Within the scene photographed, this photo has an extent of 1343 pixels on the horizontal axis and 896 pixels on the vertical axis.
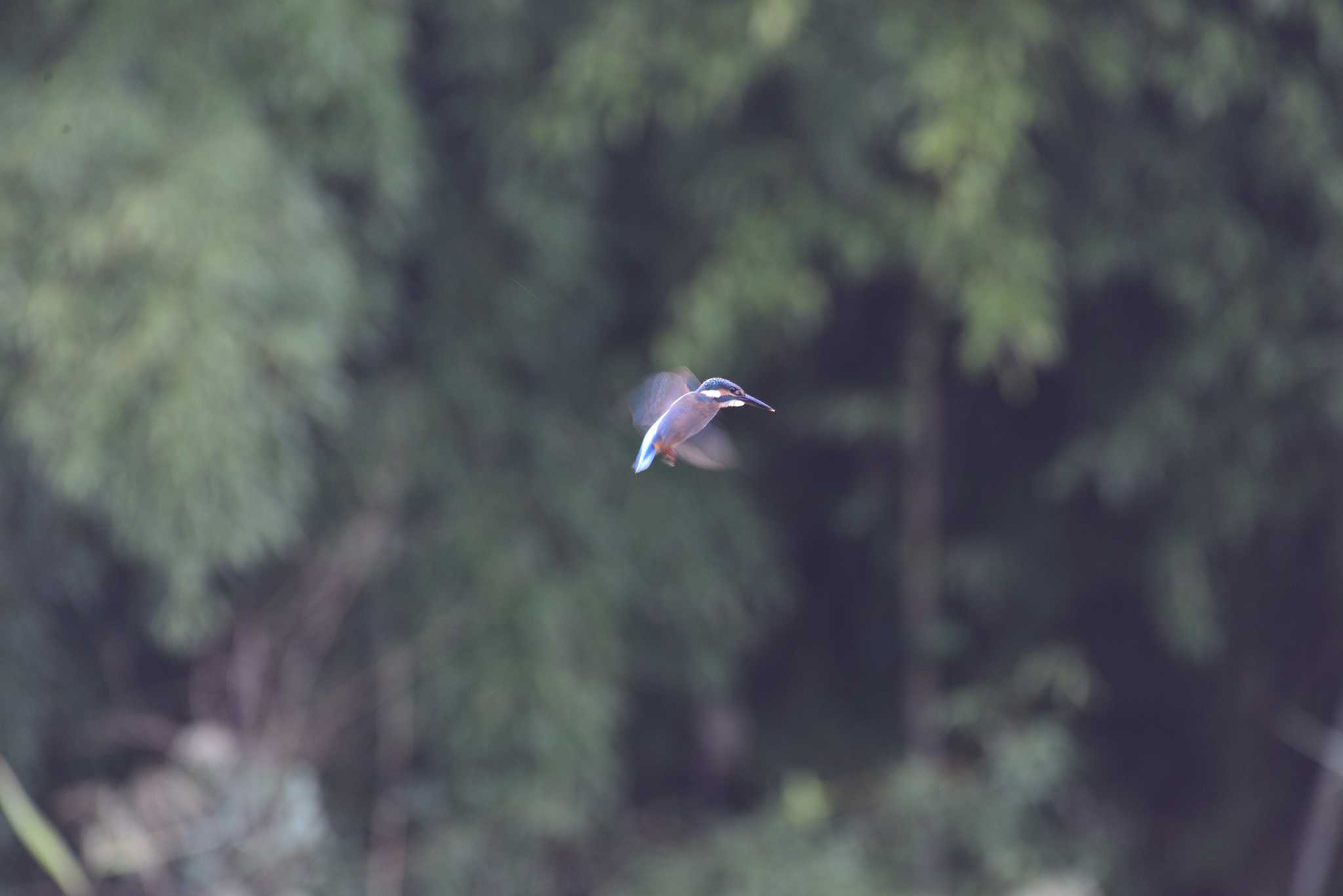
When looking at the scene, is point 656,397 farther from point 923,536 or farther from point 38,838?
point 923,536

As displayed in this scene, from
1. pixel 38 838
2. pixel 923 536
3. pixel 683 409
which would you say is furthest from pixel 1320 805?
pixel 683 409

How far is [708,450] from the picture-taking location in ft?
3.68

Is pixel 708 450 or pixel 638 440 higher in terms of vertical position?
pixel 638 440

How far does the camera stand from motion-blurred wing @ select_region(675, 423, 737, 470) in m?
1.11

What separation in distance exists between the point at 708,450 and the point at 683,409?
0.32 ft

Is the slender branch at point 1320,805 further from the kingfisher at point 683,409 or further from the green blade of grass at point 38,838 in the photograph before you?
the kingfisher at point 683,409

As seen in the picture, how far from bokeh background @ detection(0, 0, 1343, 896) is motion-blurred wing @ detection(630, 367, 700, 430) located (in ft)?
5.38

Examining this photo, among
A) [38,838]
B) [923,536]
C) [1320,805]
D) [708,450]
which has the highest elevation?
[923,536]

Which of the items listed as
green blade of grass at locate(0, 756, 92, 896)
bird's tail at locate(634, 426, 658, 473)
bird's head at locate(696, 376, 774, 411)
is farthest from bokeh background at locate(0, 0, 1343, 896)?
bird's head at locate(696, 376, 774, 411)

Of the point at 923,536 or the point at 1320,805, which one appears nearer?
the point at 1320,805

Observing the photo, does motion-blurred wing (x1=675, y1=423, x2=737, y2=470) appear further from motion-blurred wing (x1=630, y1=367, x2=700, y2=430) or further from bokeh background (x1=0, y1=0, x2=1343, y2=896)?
bokeh background (x1=0, y1=0, x2=1343, y2=896)

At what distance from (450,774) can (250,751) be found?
22.0 inches

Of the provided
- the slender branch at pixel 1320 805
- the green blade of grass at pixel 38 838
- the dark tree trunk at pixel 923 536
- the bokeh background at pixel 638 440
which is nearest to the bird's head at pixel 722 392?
the green blade of grass at pixel 38 838

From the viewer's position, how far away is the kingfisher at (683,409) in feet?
3.83
